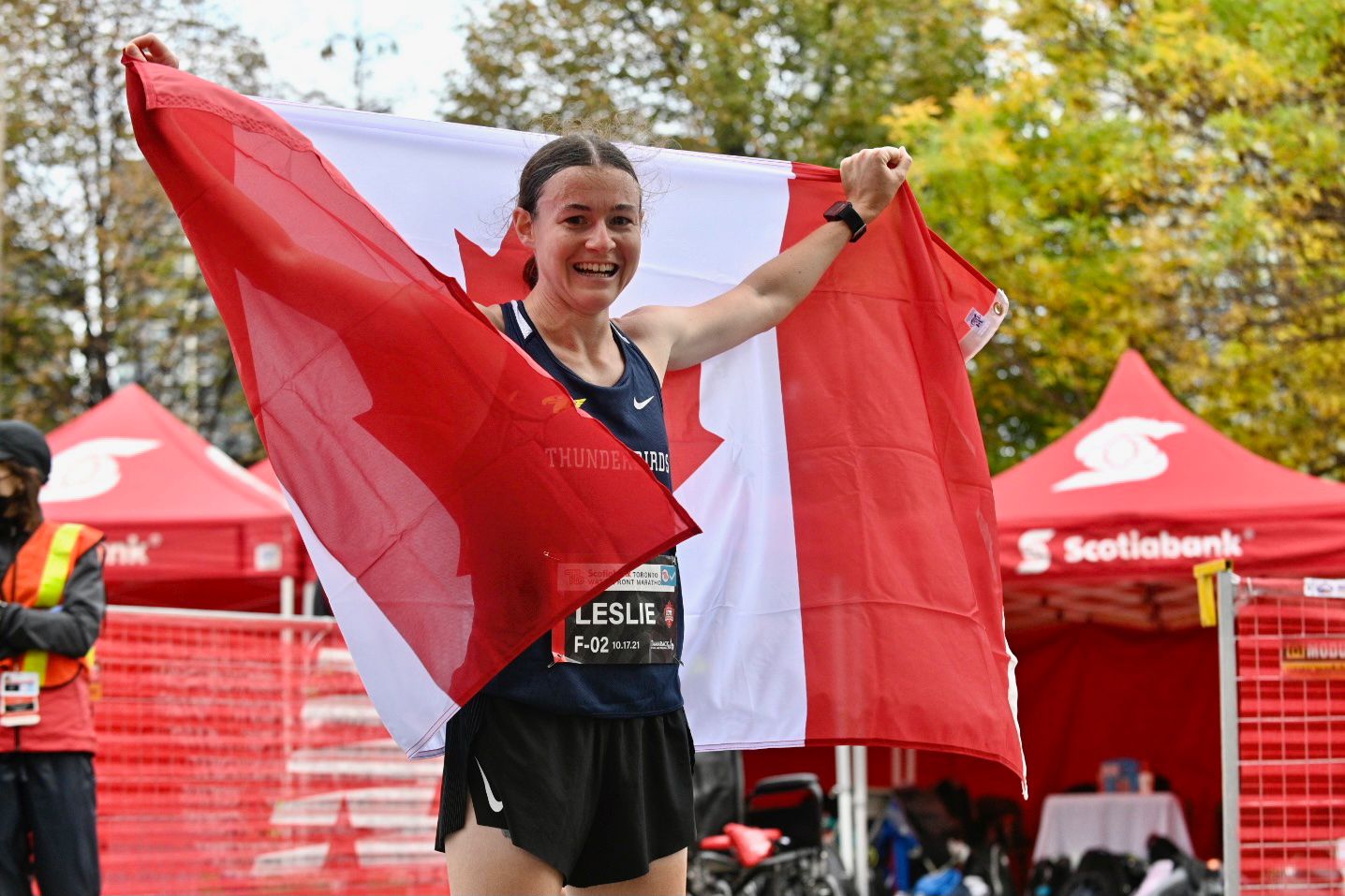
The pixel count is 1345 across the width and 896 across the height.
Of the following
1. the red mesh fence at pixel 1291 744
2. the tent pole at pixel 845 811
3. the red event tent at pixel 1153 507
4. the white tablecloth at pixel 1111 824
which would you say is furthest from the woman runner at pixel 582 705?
the white tablecloth at pixel 1111 824

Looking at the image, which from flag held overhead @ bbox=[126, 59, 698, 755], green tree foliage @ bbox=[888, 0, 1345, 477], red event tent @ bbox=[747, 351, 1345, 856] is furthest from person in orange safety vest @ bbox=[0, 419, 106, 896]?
green tree foliage @ bbox=[888, 0, 1345, 477]

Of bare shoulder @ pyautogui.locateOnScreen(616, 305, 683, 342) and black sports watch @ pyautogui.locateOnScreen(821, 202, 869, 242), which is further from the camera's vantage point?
black sports watch @ pyautogui.locateOnScreen(821, 202, 869, 242)

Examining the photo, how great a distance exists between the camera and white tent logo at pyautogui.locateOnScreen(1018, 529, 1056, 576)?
34.8ft

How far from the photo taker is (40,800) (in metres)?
5.70

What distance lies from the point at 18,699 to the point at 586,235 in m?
3.44

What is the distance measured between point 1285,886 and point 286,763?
4911mm

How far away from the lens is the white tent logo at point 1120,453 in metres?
10.8

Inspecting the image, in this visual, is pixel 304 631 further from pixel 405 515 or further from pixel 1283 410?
pixel 1283 410

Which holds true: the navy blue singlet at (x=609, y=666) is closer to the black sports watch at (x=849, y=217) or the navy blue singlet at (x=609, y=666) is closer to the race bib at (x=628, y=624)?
the race bib at (x=628, y=624)

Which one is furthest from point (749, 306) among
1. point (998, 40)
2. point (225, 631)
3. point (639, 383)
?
point (998, 40)

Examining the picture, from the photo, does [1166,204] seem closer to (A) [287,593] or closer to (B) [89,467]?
(A) [287,593]

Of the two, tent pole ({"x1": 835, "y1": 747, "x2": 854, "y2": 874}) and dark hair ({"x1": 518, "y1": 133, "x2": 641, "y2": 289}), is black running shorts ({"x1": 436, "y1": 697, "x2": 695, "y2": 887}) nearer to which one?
dark hair ({"x1": 518, "y1": 133, "x2": 641, "y2": 289})

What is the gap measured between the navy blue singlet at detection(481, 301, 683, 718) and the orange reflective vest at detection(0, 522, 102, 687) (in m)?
3.15

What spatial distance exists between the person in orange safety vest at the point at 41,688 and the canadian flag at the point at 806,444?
2.49 metres
